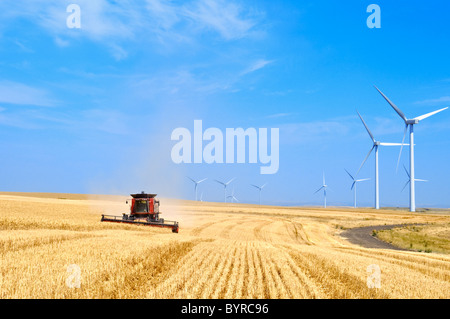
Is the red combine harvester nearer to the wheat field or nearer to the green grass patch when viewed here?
the wheat field

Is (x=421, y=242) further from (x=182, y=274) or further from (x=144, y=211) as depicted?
(x=182, y=274)

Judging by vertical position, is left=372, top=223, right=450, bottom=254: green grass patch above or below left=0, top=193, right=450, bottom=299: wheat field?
below

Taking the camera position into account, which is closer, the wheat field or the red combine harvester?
the wheat field

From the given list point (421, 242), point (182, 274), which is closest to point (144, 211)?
point (182, 274)

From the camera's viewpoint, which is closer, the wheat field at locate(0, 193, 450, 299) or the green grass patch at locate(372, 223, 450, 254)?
the wheat field at locate(0, 193, 450, 299)

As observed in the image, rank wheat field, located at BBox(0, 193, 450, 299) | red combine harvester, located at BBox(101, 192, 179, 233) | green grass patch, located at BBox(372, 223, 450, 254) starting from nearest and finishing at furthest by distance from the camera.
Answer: wheat field, located at BBox(0, 193, 450, 299), red combine harvester, located at BBox(101, 192, 179, 233), green grass patch, located at BBox(372, 223, 450, 254)

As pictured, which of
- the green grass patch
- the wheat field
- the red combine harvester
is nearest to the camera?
the wheat field

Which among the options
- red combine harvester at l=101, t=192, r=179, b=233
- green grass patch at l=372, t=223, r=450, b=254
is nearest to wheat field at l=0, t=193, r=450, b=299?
red combine harvester at l=101, t=192, r=179, b=233

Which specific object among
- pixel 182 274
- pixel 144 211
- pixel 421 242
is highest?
pixel 144 211

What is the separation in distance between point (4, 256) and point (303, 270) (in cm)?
1284

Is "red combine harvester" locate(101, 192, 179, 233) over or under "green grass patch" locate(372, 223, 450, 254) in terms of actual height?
over

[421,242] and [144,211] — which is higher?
[144,211]
